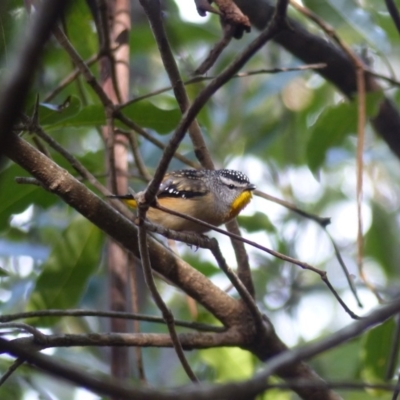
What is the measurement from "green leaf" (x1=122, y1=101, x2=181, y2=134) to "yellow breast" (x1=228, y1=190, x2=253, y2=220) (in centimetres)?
81

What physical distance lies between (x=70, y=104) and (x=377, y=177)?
5.33 metres

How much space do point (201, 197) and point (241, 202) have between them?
0.87 ft

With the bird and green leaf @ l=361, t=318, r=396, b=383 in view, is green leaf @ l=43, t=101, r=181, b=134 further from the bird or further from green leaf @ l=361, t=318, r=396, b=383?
green leaf @ l=361, t=318, r=396, b=383

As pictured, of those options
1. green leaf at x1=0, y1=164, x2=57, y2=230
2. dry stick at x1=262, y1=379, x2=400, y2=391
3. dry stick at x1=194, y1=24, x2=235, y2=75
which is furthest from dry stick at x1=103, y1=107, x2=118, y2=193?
dry stick at x1=262, y1=379, x2=400, y2=391

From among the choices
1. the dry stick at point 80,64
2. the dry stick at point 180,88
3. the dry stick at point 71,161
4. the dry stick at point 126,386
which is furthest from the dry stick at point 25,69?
the dry stick at point 80,64

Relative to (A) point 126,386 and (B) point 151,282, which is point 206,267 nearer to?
(B) point 151,282

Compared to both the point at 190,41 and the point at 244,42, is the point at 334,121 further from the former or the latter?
the point at 244,42

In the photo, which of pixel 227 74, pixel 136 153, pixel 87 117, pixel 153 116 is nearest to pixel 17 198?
pixel 87 117

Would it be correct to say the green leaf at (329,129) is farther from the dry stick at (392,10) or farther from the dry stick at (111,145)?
the dry stick at (111,145)

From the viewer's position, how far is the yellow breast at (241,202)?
413 cm

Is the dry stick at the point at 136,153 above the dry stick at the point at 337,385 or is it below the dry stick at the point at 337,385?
above

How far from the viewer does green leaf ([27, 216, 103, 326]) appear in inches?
146

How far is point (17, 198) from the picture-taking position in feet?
11.0

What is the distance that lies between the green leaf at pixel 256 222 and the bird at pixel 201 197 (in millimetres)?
86
